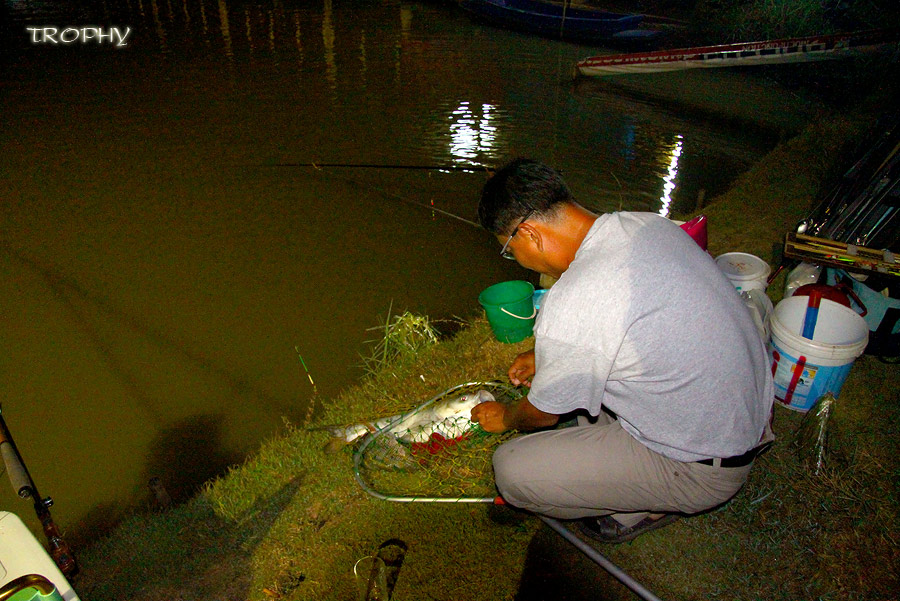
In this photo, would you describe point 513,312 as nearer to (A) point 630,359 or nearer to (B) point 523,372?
(B) point 523,372

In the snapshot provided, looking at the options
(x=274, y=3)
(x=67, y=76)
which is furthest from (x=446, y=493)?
(x=274, y=3)

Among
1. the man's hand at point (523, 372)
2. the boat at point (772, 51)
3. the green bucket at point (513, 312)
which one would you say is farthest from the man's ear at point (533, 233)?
the boat at point (772, 51)

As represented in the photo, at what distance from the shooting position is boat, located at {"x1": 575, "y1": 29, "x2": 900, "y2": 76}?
8.62 metres

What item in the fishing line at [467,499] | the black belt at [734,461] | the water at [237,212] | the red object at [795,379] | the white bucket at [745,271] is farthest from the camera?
the water at [237,212]

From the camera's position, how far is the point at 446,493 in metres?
2.64

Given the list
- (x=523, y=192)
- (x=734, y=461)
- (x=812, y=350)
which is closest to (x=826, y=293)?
(x=812, y=350)

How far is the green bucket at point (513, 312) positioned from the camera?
11.3ft

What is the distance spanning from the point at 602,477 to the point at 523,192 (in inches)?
43.6

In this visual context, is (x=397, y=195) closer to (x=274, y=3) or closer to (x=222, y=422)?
(x=222, y=422)

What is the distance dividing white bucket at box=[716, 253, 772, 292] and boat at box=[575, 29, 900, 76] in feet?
24.5

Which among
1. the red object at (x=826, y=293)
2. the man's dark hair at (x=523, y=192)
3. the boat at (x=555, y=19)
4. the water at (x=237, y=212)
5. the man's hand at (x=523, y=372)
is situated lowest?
the water at (x=237, y=212)

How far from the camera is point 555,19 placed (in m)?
15.4

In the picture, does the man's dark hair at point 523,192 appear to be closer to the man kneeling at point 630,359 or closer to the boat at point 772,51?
the man kneeling at point 630,359

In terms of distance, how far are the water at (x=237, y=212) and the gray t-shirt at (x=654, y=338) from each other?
107 inches
